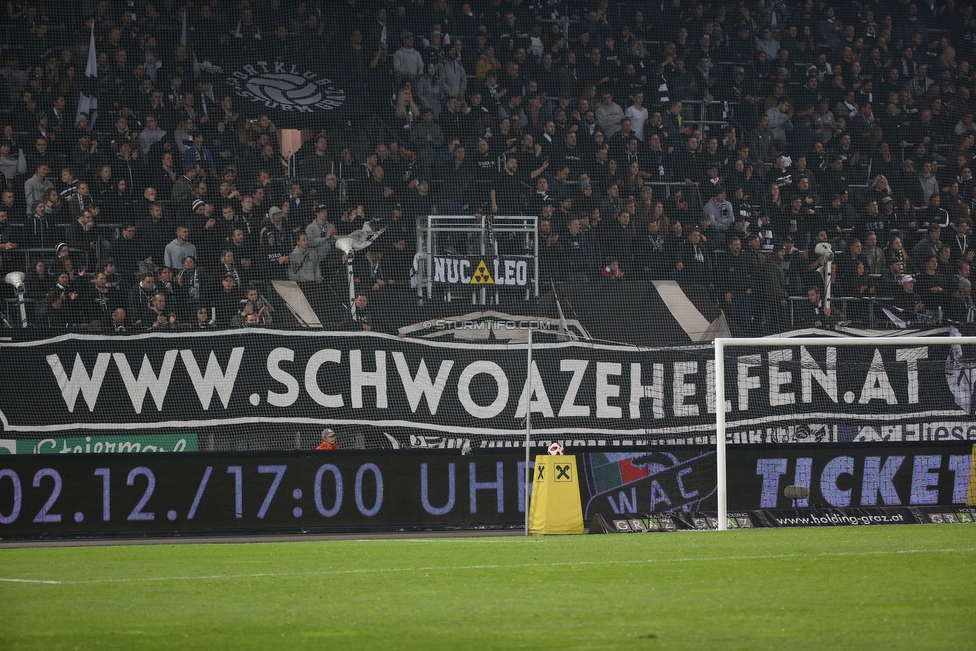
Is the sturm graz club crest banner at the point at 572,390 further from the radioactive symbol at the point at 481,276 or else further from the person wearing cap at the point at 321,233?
the person wearing cap at the point at 321,233

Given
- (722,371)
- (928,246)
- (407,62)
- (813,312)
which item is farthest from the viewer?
(407,62)

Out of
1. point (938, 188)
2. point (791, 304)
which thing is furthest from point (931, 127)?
point (791, 304)

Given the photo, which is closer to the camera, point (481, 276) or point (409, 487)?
point (409, 487)

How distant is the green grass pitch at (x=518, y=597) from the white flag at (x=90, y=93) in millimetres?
10077

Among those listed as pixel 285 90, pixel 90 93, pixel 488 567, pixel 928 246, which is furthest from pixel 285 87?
pixel 488 567

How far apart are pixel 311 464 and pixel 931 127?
44.1 feet

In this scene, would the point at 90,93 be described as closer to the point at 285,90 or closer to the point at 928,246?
the point at 285,90

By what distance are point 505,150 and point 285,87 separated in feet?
12.4

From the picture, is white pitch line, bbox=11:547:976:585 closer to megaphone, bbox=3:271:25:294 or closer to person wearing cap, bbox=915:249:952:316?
megaphone, bbox=3:271:25:294

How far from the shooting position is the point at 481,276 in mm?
16172

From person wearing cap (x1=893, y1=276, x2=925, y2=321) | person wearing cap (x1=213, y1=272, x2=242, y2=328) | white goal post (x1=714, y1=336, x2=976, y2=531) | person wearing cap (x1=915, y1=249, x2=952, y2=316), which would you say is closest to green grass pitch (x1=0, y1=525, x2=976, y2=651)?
white goal post (x1=714, y1=336, x2=976, y2=531)

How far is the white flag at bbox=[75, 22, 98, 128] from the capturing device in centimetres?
1730

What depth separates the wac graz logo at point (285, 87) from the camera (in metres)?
18.2

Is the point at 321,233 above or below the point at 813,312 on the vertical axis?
above
